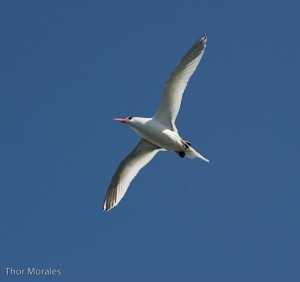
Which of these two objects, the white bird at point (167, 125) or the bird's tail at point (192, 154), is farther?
the bird's tail at point (192, 154)

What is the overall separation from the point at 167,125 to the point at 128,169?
6.00 ft

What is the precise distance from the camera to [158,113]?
56.1ft

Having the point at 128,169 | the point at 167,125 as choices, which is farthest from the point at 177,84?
the point at 128,169

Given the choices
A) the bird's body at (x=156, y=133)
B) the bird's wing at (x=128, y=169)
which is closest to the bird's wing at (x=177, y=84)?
the bird's body at (x=156, y=133)

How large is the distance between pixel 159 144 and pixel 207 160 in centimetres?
123

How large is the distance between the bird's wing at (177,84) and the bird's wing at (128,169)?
1.22 metres

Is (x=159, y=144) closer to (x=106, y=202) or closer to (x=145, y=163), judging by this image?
(x=145, y=163)

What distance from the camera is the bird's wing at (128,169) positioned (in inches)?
714

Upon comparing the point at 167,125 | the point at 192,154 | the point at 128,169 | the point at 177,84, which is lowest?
the point at 192,154

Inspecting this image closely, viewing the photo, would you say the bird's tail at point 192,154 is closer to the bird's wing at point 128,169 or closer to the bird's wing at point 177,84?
the bird's wing at point 177,84

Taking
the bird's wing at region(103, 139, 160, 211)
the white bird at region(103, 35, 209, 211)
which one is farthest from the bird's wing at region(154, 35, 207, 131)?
the bird's wing at region(103, 139, 160, 211)

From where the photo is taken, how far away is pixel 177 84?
16.7 metres

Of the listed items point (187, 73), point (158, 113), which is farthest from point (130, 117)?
point (187, 73)

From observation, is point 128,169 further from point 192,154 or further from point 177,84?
point 177,84
